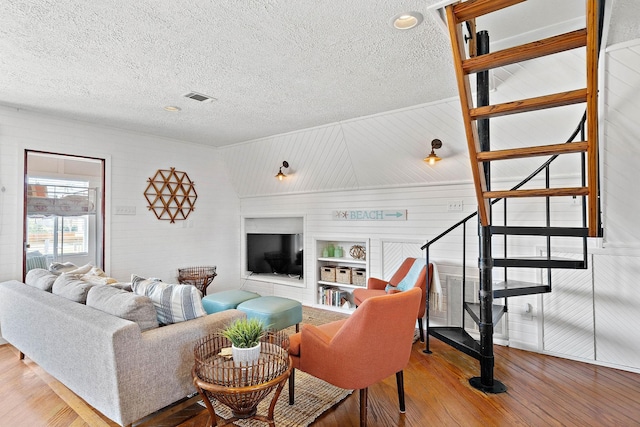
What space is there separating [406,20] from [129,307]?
8.29 ft

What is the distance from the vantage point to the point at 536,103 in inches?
68.6

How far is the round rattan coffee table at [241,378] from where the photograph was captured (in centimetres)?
181

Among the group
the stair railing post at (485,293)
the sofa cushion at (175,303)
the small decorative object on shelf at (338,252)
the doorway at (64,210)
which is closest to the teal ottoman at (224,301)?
the sofa cushion at (175,303)

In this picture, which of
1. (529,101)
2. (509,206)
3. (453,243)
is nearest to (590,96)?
(529,101)

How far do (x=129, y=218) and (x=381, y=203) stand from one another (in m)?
3.51

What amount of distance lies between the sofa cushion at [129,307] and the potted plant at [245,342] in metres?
0.60

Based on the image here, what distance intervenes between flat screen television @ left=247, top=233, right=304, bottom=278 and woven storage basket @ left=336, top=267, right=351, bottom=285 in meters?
0.76

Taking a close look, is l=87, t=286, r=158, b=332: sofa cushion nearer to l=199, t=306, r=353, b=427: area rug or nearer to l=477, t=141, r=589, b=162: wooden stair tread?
l=199, t=306, r=353, b=427: area rug

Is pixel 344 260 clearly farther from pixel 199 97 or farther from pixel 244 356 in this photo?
pixel 244 356

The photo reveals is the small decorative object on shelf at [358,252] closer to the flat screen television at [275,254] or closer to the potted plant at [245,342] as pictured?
the flat screen television at [275,254]

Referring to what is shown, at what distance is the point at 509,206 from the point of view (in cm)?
365

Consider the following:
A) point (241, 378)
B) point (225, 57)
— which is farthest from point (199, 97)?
point (241, 378)

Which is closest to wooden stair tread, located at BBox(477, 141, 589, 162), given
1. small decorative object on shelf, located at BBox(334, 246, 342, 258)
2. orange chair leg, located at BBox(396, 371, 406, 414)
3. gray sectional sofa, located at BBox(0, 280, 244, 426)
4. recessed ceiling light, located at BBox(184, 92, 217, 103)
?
orange chair leg, located at BBox(396, 371, 406, 414)

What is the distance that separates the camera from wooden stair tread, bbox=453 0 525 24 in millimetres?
1585
